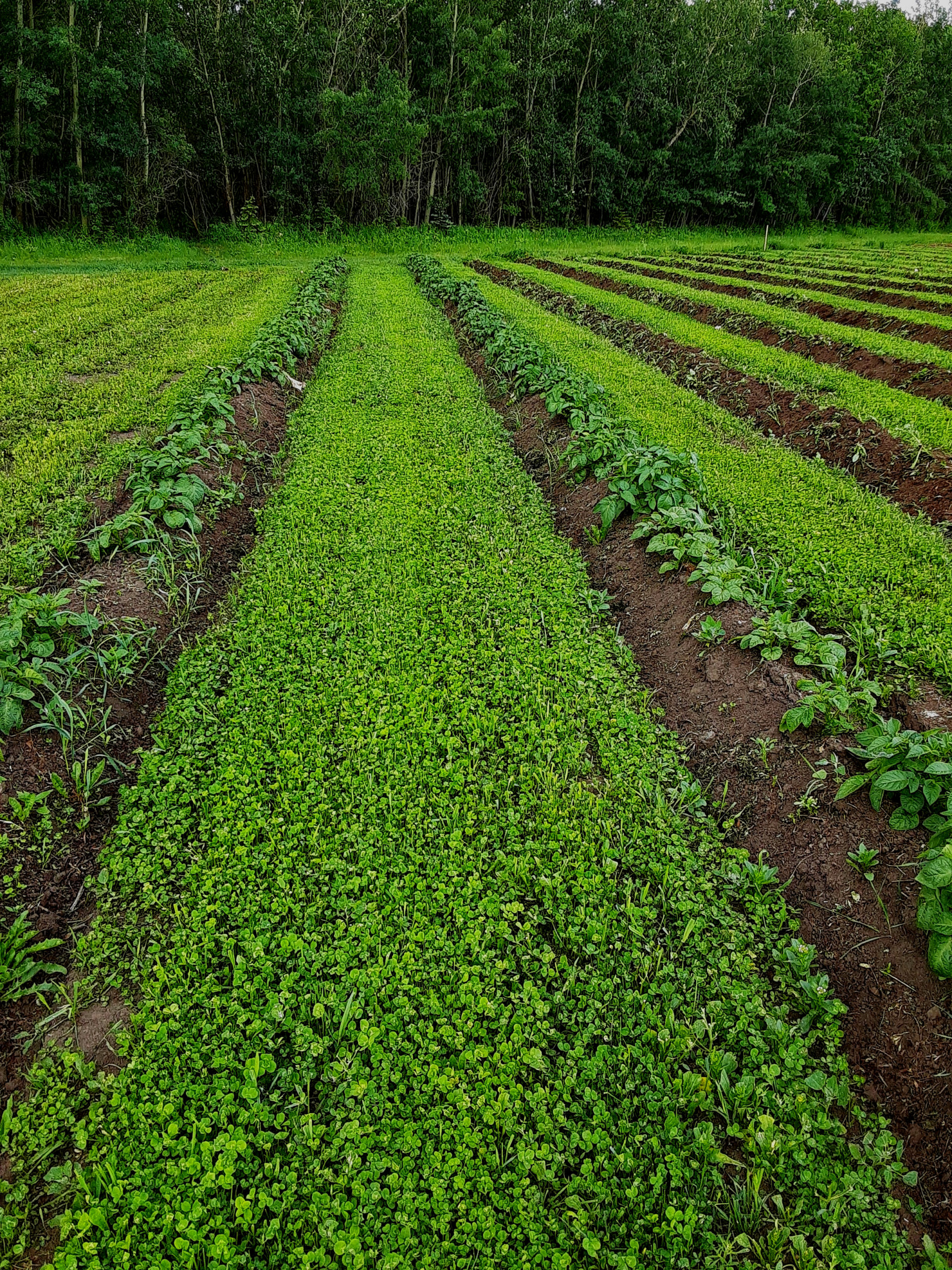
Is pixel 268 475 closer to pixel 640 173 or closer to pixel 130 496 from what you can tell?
pixel 130 496

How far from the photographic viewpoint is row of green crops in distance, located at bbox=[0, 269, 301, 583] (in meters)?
6.54

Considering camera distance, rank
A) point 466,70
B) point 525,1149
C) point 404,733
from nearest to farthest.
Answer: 1. point 525,1149
2. point 404,733
3. point 466,70

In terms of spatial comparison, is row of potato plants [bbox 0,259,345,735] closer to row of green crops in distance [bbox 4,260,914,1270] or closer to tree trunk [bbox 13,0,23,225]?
row of green crops in distance [bbox 4,260,914,1270]

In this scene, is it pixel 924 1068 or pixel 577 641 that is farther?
pixel 577 641

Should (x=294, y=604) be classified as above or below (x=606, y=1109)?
above

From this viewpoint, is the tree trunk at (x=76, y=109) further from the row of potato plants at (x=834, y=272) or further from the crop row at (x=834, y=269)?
the crop row at (x=834, y=269)

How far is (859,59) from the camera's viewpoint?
52.2 metres

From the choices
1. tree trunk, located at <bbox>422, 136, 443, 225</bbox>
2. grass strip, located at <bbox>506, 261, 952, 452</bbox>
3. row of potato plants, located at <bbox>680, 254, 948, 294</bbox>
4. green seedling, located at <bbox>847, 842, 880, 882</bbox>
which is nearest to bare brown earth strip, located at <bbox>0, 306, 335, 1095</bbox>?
green seedling, located at <bbox>847, 842, 880, 882</bbox>

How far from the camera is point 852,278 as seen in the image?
21.5 meters

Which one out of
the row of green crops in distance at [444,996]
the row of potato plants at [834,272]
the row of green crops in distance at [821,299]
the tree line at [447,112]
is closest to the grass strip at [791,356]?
the row of green crops in distance at [821,299]

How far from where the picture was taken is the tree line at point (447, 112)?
88.5 ft

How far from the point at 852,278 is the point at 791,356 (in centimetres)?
1274

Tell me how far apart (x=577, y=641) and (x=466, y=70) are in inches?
1669

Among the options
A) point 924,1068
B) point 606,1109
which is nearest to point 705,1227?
point 606,1109
